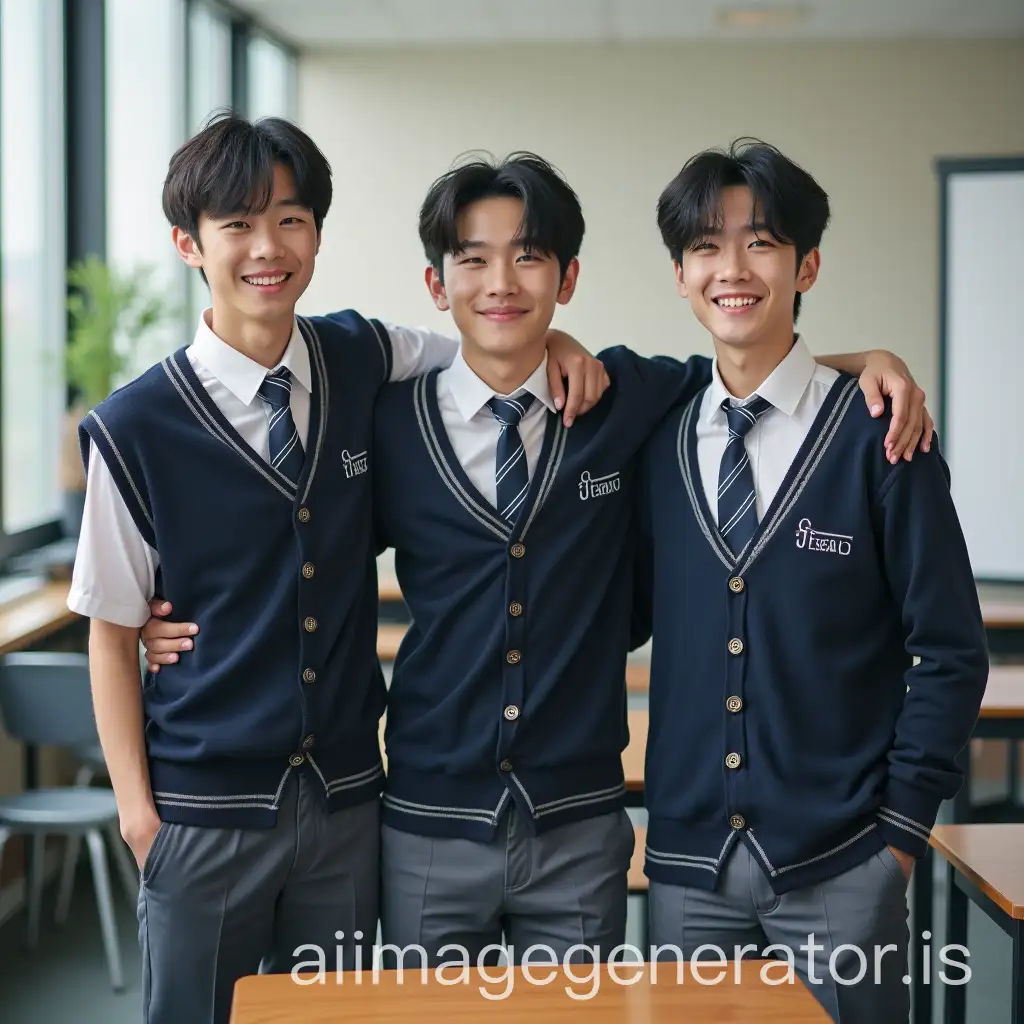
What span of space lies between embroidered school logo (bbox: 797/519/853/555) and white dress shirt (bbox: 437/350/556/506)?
38cm

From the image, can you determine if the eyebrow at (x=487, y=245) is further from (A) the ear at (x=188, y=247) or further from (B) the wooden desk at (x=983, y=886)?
(B) the wooden desk at (x=983, y=886)

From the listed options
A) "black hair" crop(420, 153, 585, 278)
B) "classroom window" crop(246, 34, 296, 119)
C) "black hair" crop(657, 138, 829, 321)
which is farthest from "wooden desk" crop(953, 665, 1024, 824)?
"classroom window" crop(246, 34, 296, 119)

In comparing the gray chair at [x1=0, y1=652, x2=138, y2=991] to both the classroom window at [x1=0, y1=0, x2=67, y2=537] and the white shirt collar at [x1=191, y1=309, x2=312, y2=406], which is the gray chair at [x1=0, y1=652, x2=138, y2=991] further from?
the white shirt collar at [x1=191, y1=309, x2=312, y2=406]

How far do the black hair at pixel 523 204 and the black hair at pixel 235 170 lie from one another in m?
0.17

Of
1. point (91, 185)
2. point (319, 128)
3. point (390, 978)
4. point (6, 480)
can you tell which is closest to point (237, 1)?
point (319, 128)

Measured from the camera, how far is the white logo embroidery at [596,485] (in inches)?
71.9

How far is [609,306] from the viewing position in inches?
257

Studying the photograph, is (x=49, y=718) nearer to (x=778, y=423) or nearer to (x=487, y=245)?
(x=487, y=245)

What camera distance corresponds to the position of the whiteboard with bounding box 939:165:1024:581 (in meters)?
5.53

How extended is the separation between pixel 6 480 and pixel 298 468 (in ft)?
8.90

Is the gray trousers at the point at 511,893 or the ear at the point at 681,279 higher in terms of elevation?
the ear at the point at 681,279

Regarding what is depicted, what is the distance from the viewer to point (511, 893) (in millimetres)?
1751

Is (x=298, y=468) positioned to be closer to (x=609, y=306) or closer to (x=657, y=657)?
(x=657, y=657)

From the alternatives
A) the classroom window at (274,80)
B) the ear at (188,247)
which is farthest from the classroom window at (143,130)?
the ear at (188,247)
